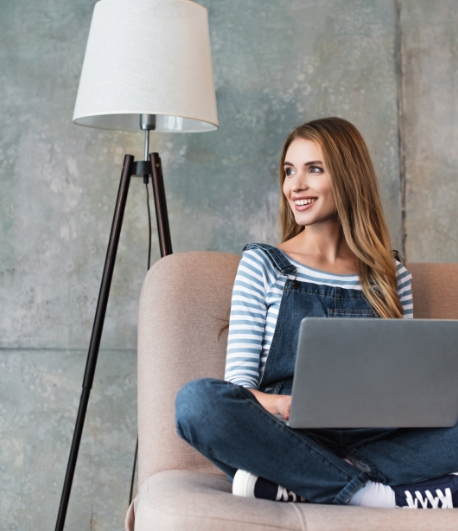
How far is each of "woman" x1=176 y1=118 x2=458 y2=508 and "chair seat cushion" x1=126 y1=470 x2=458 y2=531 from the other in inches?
3.8

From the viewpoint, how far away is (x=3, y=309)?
2.73 metres

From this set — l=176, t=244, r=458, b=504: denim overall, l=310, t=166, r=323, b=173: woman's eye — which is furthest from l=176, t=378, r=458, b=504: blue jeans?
l=310, t=166, r=323, b=173: woman's eye

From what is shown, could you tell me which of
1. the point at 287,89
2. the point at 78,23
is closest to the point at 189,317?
the point at 287,89

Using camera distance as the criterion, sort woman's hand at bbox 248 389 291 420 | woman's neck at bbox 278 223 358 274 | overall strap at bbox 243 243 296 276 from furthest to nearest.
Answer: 1. woman's neck at bbox 278 223 358 274
2. overall strap at bbox 243 243 296 276
3. woman's hand at bbox 248 389 291 420

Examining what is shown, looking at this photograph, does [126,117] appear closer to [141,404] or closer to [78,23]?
[78,23]

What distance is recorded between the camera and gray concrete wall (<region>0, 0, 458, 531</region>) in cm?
275

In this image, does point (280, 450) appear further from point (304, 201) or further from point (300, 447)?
point (304, 201)

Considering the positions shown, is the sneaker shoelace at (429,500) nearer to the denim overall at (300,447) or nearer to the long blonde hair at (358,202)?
the denim overall at (300,447)

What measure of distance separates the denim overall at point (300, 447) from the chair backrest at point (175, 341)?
0.32m

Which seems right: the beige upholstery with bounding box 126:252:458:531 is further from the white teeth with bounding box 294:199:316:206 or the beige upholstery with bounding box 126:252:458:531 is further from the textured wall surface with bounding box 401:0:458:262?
the textured wall surface with bounding box 401:0:458:262

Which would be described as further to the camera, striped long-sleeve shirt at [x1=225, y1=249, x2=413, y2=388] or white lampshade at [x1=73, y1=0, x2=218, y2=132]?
white lampshade at [x1=73, y1=0, x2=218, y2=132]

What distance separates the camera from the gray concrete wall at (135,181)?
2752 millimetres

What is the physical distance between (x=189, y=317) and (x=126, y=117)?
2.89 ft

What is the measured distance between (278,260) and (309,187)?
235mm
